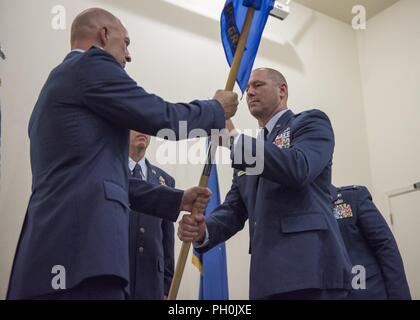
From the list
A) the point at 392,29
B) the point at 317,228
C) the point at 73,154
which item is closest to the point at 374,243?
the point at 317,228

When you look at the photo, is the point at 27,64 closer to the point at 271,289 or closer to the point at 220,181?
the point at 220,181

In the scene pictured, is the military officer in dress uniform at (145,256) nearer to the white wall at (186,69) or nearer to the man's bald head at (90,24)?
the man's bald head at (90,24)

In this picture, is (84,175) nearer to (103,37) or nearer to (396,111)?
(103,37)

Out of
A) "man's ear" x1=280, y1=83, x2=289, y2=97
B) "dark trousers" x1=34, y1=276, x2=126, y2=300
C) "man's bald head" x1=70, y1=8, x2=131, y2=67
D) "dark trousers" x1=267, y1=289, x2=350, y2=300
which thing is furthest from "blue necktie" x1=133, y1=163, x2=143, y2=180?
"dark trousers" x1=34, y1=276, x2=126, y2=300

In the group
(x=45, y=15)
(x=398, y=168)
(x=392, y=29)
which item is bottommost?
(x=398, y=168)

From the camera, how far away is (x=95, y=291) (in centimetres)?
137

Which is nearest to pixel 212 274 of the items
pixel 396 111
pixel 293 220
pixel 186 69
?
pixel 186 69

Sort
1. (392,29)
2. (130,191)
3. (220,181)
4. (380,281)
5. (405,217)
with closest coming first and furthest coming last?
(130,191)
(380,281)
(220,181)
(405,217)
(392,29)

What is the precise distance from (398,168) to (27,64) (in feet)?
12.6

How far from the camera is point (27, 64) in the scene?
151 inches

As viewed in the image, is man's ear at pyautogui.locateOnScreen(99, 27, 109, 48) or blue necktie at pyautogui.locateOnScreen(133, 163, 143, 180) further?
blue necktie at pyautogui.locateOnScreen(133, 163, 143, 180)

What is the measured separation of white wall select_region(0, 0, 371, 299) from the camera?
3633mm

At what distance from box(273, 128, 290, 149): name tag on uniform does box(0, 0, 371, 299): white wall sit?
215cm

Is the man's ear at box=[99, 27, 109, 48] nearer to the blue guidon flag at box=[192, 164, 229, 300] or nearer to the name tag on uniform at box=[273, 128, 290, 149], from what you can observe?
the name tag on uniform at box=[273, 128, 290, 149]
